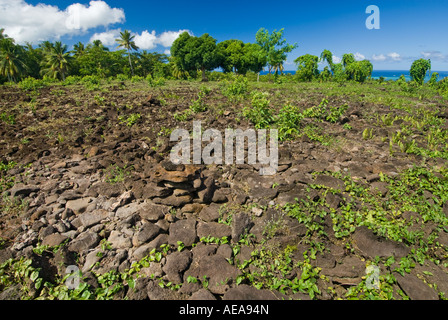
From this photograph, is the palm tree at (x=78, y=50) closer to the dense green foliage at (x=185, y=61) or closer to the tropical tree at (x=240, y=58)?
the dense green foliage at (x=185, y=61)

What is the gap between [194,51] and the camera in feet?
107

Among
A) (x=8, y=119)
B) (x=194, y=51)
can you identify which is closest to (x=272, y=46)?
(x=194, y=51)

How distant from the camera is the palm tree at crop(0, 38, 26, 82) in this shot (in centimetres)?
3350

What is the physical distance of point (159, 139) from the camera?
7828 mm

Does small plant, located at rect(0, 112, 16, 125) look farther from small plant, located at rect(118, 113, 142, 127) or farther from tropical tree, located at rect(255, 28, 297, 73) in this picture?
tropical tree, located at rect(255, 28, 297, 73)

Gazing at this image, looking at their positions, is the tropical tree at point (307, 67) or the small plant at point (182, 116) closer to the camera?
the small plant at point (182, 116)

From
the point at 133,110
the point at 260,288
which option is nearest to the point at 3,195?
the point at 260,288

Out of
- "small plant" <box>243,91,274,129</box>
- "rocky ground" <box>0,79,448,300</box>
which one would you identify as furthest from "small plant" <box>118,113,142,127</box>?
"small plant" <box>243,91,274,129</box>

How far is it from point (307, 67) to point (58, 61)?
40.5 meters

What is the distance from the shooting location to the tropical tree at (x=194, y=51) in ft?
108

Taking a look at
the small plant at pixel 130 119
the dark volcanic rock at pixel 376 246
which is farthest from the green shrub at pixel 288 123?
the small plant at pixel 130 119

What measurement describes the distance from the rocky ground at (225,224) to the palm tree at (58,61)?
38.2 m

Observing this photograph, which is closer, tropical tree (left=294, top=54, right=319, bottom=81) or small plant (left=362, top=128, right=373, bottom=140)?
small plant (left=362, top=128, right=373, bottom=140)

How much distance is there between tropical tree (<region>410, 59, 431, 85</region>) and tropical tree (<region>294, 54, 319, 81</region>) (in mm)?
14017
